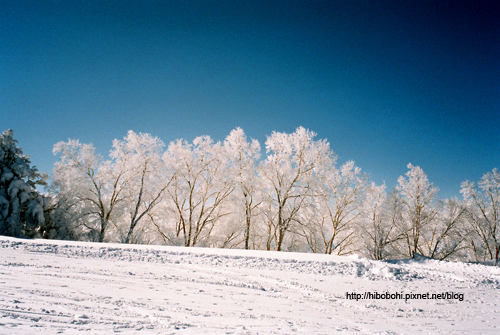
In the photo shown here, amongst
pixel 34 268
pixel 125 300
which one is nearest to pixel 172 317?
pixel 125 300

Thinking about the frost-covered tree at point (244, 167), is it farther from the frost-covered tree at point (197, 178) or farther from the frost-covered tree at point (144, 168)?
the frost-covered tree at point (144, 168)

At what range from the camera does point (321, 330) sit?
13.4 feet

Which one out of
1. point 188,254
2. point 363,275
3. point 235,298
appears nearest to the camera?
point 235,298

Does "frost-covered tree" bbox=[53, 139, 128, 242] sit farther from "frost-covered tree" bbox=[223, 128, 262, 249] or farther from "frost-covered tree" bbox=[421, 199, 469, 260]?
"frost-covered tree" bbox=[421, 199, 469, 260]

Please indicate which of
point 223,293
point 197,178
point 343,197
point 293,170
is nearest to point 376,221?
point 343,197

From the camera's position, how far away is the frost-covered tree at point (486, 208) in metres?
24.1

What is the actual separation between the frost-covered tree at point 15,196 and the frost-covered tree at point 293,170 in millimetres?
20593

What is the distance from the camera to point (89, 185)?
22.3 m

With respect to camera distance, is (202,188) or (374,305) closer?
(374,305)

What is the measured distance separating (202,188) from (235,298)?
17605mm

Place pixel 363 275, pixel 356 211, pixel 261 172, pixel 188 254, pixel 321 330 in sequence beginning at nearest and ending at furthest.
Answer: pixel 321 330 < pixel 363 275 < pixel 188 254 < pixel 261 172 < pixel 356 211

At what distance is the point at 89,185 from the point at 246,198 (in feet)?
50.9

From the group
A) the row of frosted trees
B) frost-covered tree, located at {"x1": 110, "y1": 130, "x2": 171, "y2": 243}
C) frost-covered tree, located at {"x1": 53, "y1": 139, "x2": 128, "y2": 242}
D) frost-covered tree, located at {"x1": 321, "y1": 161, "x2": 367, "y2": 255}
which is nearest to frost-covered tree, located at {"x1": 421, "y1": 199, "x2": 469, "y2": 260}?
the row of frosted trees

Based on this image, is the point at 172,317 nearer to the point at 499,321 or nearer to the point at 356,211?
the point at 499,321
